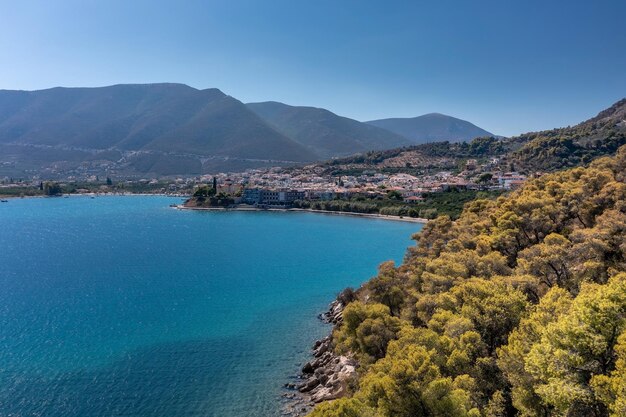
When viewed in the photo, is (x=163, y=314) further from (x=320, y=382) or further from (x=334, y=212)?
(x=334, y=212)

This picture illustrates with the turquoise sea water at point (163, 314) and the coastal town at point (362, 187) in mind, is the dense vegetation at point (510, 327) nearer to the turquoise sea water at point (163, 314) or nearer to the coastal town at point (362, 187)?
the turquoise sea water at point (163, 314)

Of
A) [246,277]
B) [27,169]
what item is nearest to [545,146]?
[246,277]

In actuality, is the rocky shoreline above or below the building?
A: below

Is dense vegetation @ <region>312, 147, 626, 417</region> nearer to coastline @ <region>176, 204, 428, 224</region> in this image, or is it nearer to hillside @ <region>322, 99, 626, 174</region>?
coastline @ <region>176, 204, 428, 224</region>

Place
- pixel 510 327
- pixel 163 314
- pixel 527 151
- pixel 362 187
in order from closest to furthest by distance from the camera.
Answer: pixel 510 327, pixel 163 314, pixel 527 151, pixel 362 187

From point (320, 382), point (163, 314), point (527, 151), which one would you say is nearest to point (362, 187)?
point (527, 151)

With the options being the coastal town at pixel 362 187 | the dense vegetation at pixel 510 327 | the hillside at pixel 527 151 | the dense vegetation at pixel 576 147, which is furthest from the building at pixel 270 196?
the dense vegetation at pixel 510 327

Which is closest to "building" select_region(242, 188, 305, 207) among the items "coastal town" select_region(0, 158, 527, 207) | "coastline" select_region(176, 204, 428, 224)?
"coastal town" select_region(0, 158, 527, 207)
